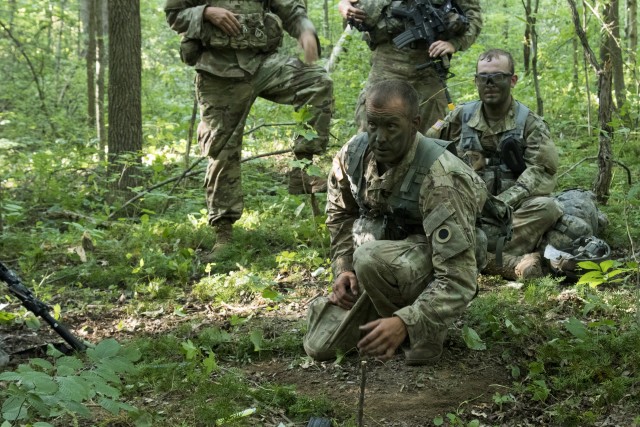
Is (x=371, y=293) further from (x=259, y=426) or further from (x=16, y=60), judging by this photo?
(x=16, y=60)

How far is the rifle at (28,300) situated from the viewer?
359cm

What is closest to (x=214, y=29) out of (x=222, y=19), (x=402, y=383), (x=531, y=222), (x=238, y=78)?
(x=222, y=19)

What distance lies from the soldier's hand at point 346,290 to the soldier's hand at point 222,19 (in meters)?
2.59

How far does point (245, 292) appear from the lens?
5.12 metres

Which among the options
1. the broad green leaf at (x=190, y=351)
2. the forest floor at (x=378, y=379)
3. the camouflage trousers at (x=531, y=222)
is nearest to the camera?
the forest floor at (x=378, y=379)

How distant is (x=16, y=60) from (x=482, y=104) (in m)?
12.6

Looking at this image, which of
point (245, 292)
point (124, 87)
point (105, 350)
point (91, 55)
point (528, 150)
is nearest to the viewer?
point (105, 350)

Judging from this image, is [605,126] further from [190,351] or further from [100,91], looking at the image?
[100,91]

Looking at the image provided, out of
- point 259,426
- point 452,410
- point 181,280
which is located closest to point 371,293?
point 452,410

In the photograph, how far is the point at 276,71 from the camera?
589 cm

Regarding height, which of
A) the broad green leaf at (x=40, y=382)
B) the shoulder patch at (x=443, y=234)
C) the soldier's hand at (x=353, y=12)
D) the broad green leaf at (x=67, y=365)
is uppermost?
the soldier's hand at (x=353, y=12)

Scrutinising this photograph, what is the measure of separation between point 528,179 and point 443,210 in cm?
236

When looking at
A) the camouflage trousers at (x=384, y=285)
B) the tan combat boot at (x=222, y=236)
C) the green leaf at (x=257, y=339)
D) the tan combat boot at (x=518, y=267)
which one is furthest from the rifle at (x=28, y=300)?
the tan combat boot at (x=518, y=267)

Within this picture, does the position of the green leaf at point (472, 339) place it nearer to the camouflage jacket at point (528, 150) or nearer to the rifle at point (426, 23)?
the camouflage jacket at point (528, 150)
